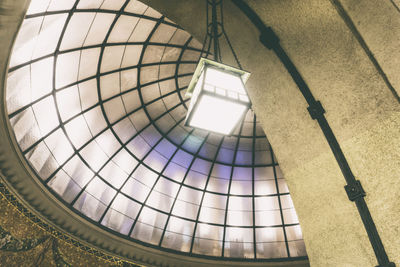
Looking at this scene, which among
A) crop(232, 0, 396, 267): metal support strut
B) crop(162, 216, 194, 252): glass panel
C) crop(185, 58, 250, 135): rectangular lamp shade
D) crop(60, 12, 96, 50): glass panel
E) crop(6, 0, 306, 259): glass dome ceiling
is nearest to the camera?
crop(185, 58, 250, 135): rectangular lamp shade

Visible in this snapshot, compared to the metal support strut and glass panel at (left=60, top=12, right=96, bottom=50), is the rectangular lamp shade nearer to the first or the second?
the metal support strut

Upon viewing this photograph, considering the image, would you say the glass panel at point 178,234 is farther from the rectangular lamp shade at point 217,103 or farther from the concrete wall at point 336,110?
the rectangular lamp shade at point 217,103

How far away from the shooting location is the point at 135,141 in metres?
12.9

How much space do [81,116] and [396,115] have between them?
10.7m

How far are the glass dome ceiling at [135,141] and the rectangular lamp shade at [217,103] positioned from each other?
599cm

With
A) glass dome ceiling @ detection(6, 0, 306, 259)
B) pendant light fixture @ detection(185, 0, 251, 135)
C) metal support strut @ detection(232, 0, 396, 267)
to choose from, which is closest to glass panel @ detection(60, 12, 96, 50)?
glass dome ceiling @ detection(6, 0, 306, 259)

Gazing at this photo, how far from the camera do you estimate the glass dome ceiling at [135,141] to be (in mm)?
8117

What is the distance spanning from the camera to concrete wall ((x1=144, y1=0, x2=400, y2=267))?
8.39 feet

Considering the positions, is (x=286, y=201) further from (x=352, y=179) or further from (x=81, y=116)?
(x=352, y=179)

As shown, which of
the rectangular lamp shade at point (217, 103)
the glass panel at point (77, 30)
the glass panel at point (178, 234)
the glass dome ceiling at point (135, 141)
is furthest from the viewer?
the glass panel at point (178, 234)

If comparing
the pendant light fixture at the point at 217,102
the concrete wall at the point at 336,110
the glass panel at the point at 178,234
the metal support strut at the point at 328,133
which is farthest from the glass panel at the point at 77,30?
the glass panel at the point at 178,234

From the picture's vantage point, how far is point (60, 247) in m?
10.3

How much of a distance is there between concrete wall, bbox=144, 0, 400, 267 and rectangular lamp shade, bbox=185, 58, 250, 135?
1340 mm

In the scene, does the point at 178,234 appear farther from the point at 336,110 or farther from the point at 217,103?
the point at 217,103
